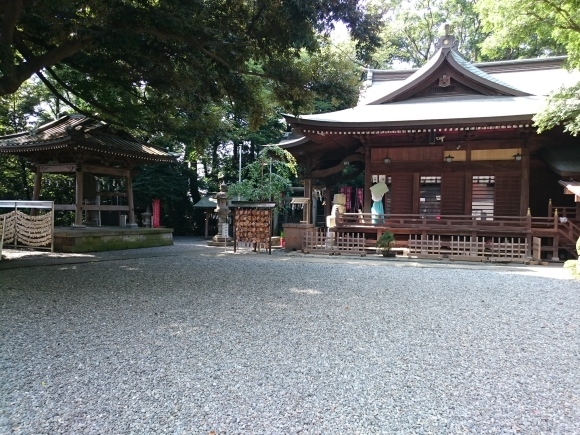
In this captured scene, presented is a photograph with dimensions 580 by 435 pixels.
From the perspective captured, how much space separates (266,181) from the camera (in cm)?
1975

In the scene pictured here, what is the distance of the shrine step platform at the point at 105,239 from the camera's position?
11500 mm

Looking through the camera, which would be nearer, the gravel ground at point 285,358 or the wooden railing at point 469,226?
the gravel ground at point 285,358

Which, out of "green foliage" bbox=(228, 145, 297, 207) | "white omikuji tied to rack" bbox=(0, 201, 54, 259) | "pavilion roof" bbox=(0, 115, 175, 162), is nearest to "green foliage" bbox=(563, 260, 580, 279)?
"green foliage" bbox=(228, 145, 297, 207)

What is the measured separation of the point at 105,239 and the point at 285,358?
10.9m

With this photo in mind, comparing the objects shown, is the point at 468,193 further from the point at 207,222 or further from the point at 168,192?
the point at 168,192

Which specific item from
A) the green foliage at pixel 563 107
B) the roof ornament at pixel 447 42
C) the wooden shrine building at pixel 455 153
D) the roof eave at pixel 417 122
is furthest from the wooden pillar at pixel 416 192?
the roof ornament at pixel 447 42

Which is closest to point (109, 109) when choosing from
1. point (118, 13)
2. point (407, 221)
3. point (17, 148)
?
point (17, 148)

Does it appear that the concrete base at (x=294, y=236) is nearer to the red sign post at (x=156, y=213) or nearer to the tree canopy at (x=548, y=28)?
the tree canopy at (x=548, y=28)

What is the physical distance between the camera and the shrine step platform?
1150 cm

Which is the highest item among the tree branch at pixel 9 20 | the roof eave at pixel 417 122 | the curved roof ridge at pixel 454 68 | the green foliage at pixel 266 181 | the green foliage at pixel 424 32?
the green foliage at pixel 424 32

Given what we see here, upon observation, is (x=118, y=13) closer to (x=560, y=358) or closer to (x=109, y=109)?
(x=109, y=109)

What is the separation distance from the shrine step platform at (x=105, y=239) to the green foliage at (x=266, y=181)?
5.36m

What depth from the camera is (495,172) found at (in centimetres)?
1185

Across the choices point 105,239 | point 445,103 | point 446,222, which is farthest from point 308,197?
point 105,239
